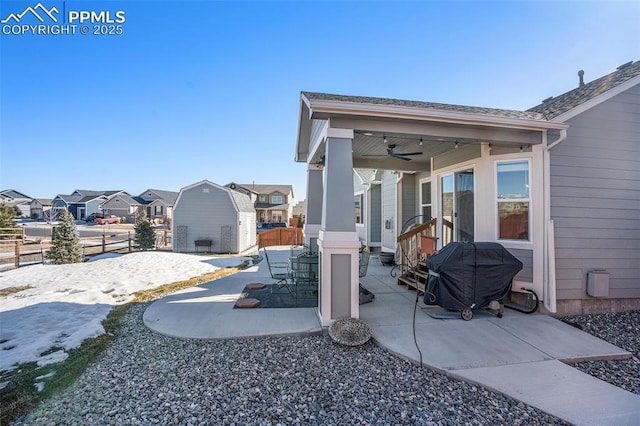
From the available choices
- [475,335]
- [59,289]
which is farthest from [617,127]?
[59,289]

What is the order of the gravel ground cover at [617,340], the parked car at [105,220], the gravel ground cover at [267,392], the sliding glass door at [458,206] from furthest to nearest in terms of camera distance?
the parked car at [105,220] < the sliding glass door at [458,206] < the gravel ground cover at [617,340] < the gravel ground cover at [267,392]

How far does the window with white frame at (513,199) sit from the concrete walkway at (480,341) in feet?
4.65

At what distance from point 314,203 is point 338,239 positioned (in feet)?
9.65

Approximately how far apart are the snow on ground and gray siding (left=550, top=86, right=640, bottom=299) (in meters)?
7.52

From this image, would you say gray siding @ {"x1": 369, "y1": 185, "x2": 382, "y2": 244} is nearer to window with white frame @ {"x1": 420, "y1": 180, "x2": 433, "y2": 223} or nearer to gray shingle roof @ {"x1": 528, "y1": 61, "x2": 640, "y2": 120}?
window with white frame @ {"x1": 420, "y1": 180, "x2": 433, "y2": 223}

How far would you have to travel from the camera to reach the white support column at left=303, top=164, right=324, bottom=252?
269 inches

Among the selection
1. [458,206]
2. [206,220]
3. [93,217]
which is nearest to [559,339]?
[458,206]

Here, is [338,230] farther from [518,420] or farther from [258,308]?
[518,420]

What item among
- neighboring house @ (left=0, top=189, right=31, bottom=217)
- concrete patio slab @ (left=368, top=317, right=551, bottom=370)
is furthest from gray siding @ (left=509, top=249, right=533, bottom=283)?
neighboring house @ (left=0, top=189, right=31, bottom=217)

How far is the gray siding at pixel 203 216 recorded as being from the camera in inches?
632

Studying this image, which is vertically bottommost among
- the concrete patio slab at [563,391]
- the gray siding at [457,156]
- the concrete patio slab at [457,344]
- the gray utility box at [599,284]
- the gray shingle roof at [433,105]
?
the concrete patio slab at [563,391]

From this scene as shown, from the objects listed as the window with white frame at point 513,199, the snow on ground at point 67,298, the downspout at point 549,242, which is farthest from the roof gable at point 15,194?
the downspout at point 549,242

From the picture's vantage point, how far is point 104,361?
10.5 ft

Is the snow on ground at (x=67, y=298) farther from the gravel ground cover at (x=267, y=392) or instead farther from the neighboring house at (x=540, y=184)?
the neighboring house at (x=540, y=184)
